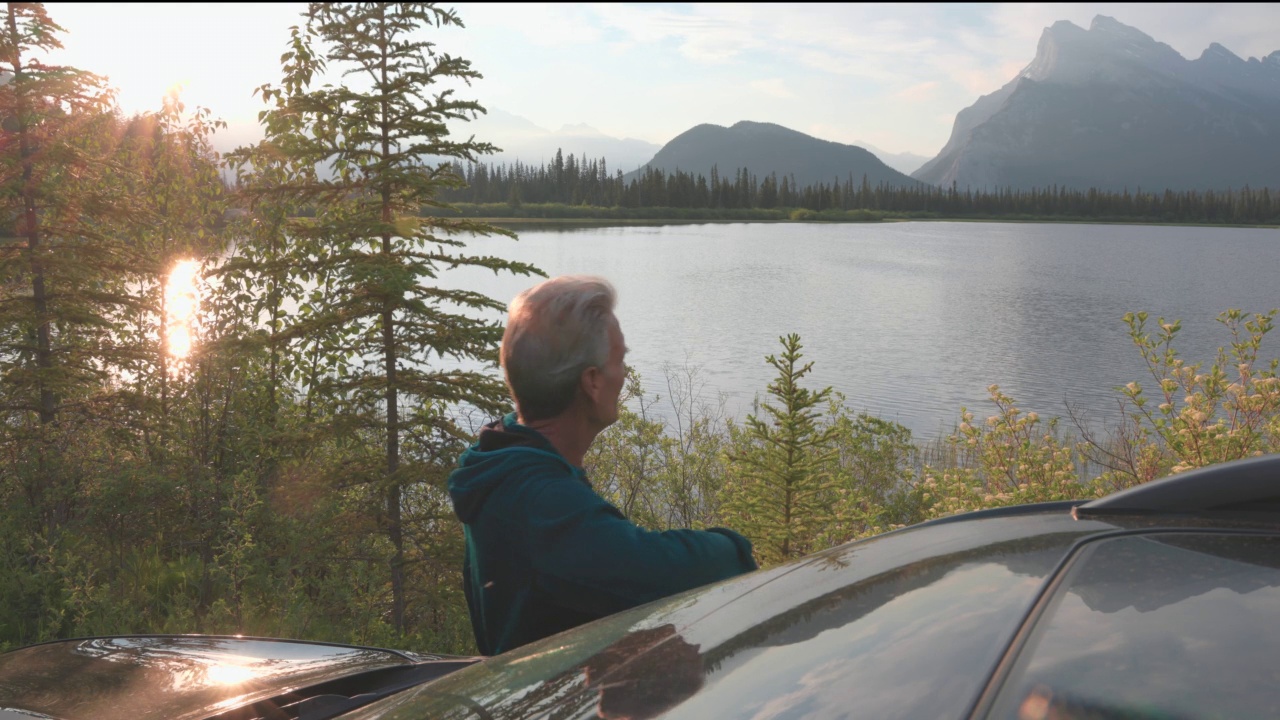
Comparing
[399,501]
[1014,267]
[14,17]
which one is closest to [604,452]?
[399,501]

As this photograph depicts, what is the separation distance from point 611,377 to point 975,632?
4.40 ft

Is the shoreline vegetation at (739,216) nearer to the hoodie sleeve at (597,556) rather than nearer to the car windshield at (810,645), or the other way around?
the hoodie sleeve at (597,556)

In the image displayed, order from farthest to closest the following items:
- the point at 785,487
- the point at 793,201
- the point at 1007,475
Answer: the point at 793,201, the point at 1007,475, the point at 785,487

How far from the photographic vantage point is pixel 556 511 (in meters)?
2.04

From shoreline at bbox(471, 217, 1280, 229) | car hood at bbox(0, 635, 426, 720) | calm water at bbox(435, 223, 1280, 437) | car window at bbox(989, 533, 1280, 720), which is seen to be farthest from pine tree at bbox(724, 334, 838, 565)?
shoreline at bbox(471, 217, 1280, 229)

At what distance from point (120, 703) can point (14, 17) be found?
8.78m

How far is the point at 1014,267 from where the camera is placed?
4600cm

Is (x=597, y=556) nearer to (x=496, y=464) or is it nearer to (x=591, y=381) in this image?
(x=496, y=464)

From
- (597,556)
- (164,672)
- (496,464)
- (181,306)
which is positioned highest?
(181,306)

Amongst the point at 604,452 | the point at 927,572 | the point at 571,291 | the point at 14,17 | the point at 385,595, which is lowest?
the point at 385,595

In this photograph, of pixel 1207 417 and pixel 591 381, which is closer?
pixel 591 381

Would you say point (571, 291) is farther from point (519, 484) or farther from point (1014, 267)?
point (1014, 267)

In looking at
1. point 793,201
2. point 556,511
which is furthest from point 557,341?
point 793,201

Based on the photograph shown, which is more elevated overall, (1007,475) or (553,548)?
A: (553,548)
